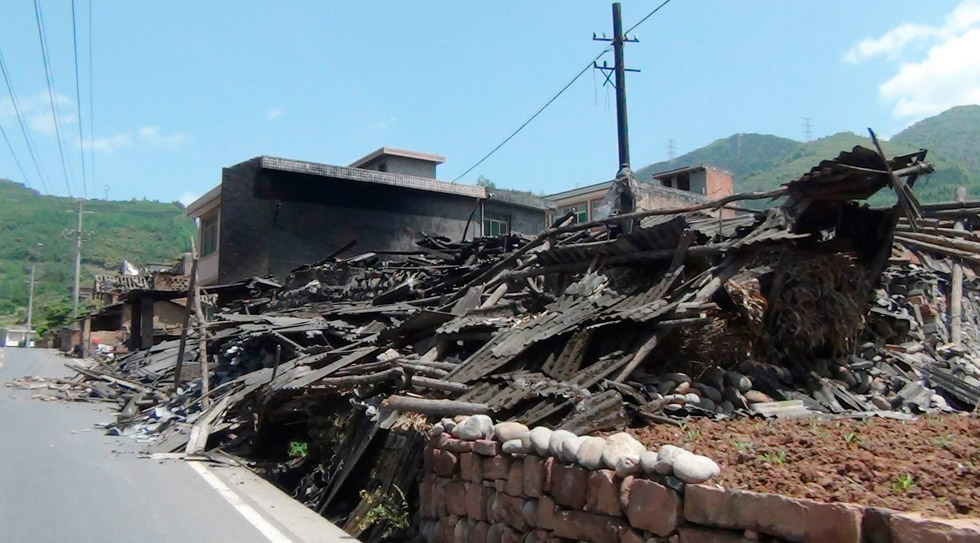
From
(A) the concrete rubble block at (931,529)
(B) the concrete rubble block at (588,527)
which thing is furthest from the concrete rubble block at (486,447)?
(A) the concrete rubble block at (931,529)

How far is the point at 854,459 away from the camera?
482 centimetres

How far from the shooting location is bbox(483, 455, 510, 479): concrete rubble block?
7.08 metres

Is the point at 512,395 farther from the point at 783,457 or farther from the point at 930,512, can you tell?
the point at 930,512

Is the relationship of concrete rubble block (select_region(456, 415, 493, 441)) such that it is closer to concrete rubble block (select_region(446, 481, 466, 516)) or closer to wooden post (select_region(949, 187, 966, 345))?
concrete rubble block (select_region(446, 481, 466, 516))

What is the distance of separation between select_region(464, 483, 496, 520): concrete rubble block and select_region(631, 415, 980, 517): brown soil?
5.16ft

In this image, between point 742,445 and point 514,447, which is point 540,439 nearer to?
point 514,447

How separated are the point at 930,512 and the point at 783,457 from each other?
136 cm

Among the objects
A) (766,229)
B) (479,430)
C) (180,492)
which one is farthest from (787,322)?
(180,492)

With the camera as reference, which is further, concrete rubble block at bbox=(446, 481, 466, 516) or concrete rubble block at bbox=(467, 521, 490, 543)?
concrete rubble block at bbox=(446, 481, 466, 516)

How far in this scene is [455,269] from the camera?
17656mm

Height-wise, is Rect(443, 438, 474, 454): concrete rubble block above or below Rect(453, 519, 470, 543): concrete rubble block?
above

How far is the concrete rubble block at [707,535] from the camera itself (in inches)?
180

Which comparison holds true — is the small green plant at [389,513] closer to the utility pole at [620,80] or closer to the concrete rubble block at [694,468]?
the concrete rubble block at [694,468]

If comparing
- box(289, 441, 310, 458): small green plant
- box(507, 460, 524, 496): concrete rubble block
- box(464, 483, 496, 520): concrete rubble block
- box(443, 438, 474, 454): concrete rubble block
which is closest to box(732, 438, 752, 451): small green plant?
box(507, 460, 524, 496): concrete rubble block
